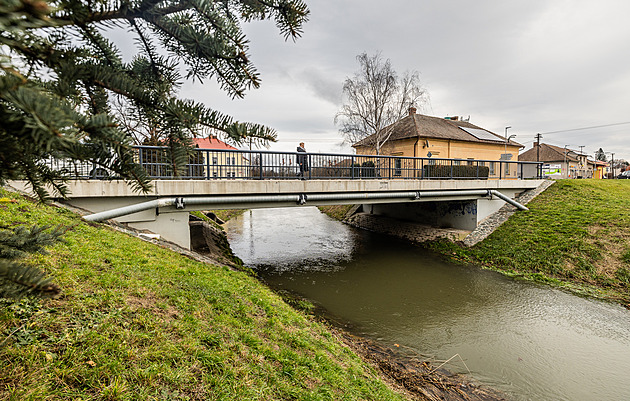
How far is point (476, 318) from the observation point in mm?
8695

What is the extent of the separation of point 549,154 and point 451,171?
61149mm

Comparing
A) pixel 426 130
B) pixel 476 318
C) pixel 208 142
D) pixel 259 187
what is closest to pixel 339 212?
pixel 426 130

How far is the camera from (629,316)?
28.6ft

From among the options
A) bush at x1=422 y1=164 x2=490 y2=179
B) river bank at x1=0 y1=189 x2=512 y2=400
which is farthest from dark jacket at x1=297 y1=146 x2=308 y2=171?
bush at x1=422 y1=164 x2=490 y2=179

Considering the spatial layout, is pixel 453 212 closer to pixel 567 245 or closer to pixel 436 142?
pixel 567 245

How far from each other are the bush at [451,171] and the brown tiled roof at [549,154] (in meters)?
54.2

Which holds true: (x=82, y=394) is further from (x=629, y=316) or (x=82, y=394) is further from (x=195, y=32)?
(x=629, y=316)

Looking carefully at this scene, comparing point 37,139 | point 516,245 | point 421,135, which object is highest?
point 421,135

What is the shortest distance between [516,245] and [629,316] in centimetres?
547

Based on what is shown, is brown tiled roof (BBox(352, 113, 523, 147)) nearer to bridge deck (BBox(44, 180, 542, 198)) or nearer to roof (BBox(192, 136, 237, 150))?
bridge deck (BBox(44, 180, 542, 198))

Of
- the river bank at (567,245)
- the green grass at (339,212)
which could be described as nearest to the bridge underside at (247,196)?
the river bank at (567,245)

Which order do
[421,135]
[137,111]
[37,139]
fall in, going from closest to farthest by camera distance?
1. [37,139]
2. [137,111]
3. [421,135]

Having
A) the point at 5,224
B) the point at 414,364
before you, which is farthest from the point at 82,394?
the point at 414,364

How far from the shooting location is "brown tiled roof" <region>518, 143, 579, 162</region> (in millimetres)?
59125
